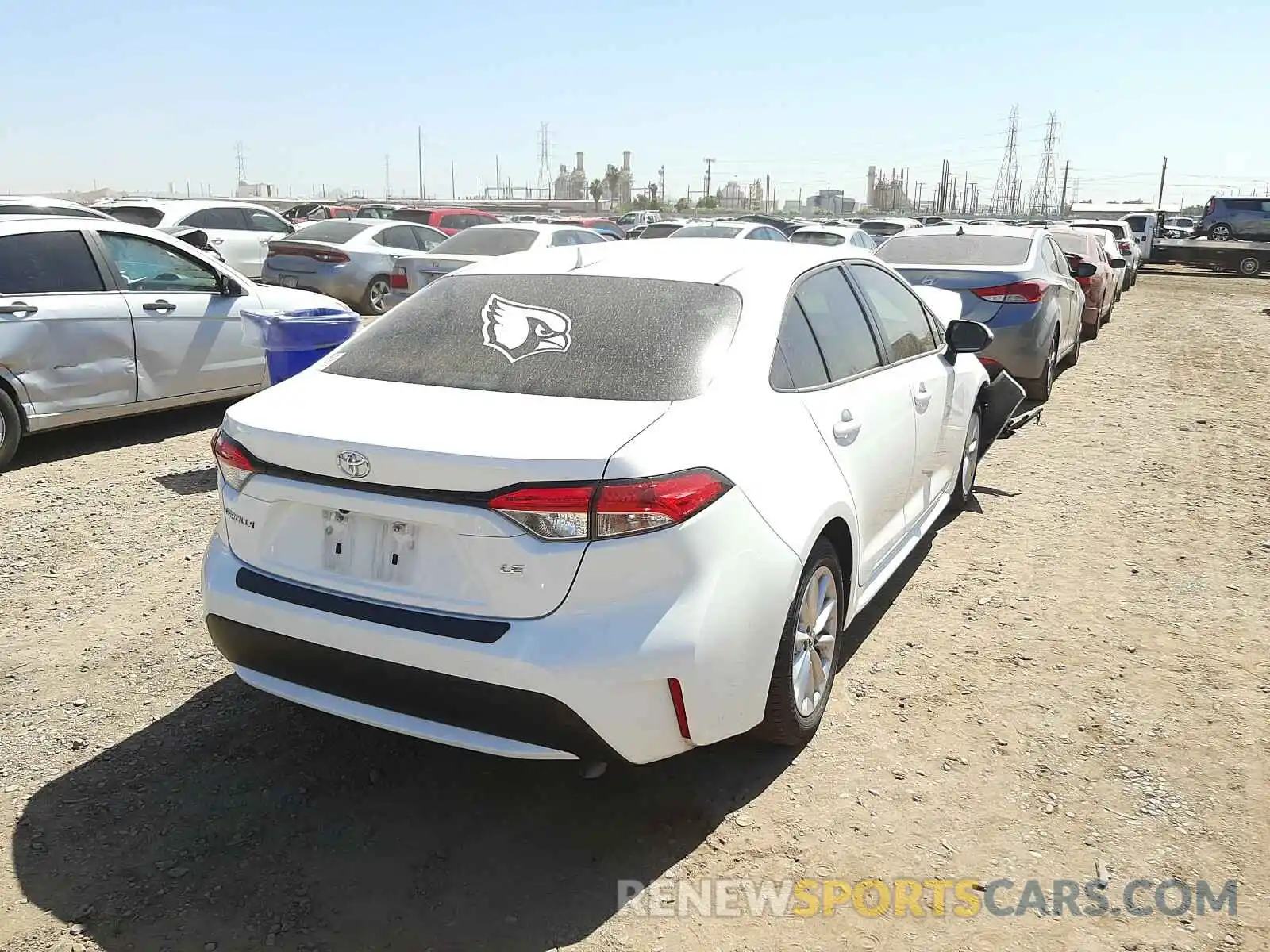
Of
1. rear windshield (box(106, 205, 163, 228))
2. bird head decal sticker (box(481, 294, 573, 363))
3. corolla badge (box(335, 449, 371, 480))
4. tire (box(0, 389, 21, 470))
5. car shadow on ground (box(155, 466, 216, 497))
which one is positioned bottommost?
car shadow on ground (box(155, 466, 216, 497))

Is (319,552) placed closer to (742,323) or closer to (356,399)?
(356,399)

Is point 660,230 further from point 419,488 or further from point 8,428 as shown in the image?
point 419,488

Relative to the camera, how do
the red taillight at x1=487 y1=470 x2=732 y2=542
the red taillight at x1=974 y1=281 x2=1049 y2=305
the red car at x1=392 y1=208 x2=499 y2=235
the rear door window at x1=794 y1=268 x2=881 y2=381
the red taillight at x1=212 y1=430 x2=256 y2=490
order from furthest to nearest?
the red car at x1=392 y1=208 x2=499 y2=235 → the red taillight at x1=974 y1=281 x2=1049 y2=305 → the rear door window at x1=794 y1=268 x2=881 y2=381 → the red taillight at x1=212 y1=430 x2=256 y2=490 → the red taillight at x1=487 y1=470 x2=732 y2=542

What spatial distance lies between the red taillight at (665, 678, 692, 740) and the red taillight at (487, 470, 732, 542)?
1.39 feet

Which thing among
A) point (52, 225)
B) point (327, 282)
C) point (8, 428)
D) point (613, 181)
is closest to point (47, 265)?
point (52, 225)

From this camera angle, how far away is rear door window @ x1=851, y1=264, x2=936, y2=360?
14.6ft

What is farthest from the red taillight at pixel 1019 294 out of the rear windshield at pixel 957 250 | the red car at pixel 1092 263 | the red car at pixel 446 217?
the red car at pixel 446 217

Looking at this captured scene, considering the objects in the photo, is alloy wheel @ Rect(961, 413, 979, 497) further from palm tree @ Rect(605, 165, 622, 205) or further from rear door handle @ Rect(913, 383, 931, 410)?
palm tree @ Rect(605, 165, 622, 205)

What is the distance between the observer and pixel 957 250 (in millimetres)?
9203

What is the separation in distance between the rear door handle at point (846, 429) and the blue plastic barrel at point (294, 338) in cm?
339

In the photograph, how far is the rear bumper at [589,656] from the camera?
8.48 ft

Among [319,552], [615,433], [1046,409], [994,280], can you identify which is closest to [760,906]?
[615,433]

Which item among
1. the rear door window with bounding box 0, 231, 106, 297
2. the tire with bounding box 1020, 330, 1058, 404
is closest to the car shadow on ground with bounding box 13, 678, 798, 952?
the rear door window with bounding box 0, 231, 106, 297

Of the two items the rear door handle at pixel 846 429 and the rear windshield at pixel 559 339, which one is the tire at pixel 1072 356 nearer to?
the rear door handle at pixel 846 429
